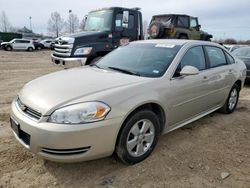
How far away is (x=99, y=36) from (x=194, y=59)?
4.09 m

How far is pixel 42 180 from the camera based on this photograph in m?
2.97

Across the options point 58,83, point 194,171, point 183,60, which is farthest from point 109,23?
point 194,171

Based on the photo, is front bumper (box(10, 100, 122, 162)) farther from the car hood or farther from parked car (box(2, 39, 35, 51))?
parked car (box(2, 39, 35, 51))

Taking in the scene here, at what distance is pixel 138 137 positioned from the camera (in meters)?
3.30

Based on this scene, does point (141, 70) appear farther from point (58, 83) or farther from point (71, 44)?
point (71, 44)

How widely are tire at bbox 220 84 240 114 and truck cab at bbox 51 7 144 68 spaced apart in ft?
12.5

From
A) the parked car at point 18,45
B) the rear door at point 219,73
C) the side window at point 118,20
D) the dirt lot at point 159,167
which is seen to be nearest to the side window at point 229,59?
the rear door at point 219,73

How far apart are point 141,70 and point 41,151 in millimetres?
1753

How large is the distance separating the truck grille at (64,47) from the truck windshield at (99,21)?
1.11 metres

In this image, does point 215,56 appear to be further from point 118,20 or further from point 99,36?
point 118,20

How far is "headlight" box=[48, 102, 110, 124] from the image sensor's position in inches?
108

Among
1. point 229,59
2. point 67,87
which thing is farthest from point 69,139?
point 229,59

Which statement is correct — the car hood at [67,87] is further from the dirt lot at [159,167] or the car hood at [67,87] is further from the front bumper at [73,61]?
the front bumper at [73,61]

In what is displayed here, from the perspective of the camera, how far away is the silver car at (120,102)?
2758mm
